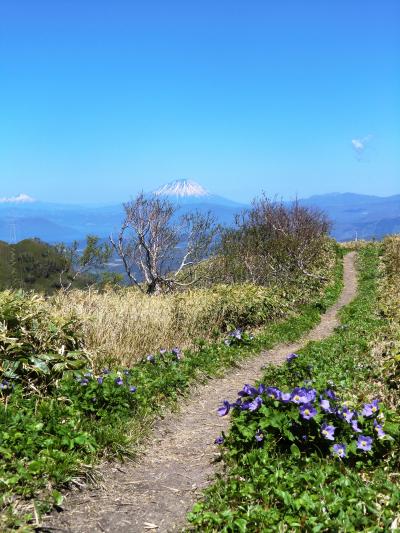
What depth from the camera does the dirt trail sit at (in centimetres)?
362

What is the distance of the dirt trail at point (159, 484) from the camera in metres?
3.62

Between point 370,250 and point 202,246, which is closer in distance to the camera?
point 202,246

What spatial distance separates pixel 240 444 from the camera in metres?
4.57

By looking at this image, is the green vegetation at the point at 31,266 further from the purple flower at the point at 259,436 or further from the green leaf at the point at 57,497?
the green leaf at the point at 57,497

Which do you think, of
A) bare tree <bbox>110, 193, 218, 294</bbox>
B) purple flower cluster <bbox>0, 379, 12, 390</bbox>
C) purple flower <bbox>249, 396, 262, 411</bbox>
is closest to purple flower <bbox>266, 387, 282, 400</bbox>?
purple flower <bbox>249, 396, 262, 411</bbox>

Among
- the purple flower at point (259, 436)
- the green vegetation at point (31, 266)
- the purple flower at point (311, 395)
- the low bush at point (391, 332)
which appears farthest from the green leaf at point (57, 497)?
the green vegetation at point (31, 266)

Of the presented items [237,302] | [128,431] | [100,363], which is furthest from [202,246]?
[128,431]

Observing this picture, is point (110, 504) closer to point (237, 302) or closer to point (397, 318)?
point (237, 302)

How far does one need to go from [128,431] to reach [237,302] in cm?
730

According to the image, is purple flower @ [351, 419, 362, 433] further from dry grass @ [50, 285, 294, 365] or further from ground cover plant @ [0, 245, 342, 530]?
dry grass @ [50, 285, 294, 365]

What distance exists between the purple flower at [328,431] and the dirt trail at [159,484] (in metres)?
1.14

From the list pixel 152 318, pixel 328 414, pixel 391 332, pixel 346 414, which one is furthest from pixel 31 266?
pixel 346 414

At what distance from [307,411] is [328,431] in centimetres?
24

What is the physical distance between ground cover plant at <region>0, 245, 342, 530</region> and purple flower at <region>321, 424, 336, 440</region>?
1.90m
